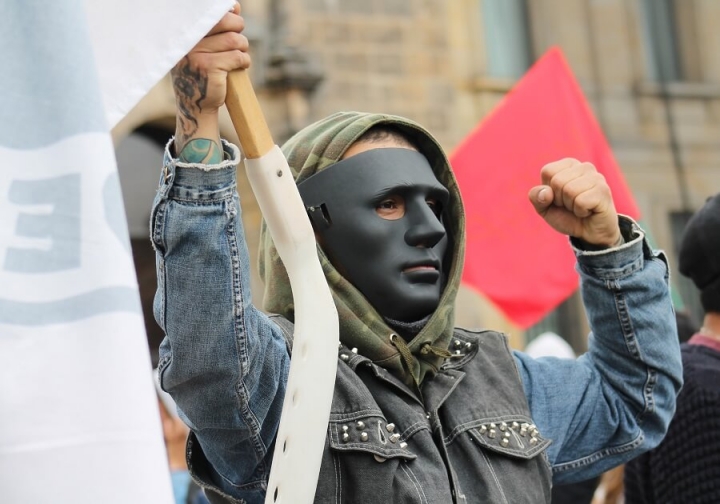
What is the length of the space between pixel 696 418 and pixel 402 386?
1.04m

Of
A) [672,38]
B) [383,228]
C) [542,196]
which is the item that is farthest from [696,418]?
[672,38]

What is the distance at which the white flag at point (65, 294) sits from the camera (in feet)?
3.99

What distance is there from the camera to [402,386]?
6.68 ft

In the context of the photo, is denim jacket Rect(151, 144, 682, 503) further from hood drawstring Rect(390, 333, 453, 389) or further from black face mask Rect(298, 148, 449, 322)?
black face mask Rect(298, 148, 449, 322)

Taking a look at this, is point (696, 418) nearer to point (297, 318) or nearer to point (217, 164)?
point (297, 318)

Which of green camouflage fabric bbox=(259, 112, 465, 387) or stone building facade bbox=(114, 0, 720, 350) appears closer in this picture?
green camouflage fabric bbox=(259, 112, 465, 387)

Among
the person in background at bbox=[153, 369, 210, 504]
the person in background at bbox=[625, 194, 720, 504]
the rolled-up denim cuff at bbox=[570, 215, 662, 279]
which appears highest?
the rolled-up denim cuff at bbox=[570, 215, 662, 279]

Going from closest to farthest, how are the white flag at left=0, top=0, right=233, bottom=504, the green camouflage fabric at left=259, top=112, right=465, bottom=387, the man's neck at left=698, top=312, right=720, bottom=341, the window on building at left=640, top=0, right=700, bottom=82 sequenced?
the white flag at left=0, top=0, right=233, bottom=504
the green camouflage fabric at left=259, top=112, right=465, bottom=387
the man's neck at left=698, top=312, right=720, bottom=341
the window on building at left=640, top=0, right=700, bottom=82

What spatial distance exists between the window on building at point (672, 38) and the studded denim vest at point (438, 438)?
9781 millimetres

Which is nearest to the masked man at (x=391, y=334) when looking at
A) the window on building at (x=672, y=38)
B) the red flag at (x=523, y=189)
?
the red flag at (x=523, y=189)

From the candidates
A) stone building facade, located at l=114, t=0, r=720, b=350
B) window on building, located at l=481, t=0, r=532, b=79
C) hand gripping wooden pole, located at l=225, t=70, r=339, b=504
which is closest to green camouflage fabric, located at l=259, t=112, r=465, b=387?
hand gripping wooden pole, located at l=225, t=70, r=339, b=504

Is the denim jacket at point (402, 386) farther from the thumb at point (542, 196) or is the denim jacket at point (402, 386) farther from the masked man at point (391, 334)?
the thumb at point (542, 196)

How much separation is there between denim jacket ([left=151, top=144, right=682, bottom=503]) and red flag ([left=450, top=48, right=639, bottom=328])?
2383 millimetres

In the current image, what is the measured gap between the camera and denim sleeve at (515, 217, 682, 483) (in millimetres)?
2273
